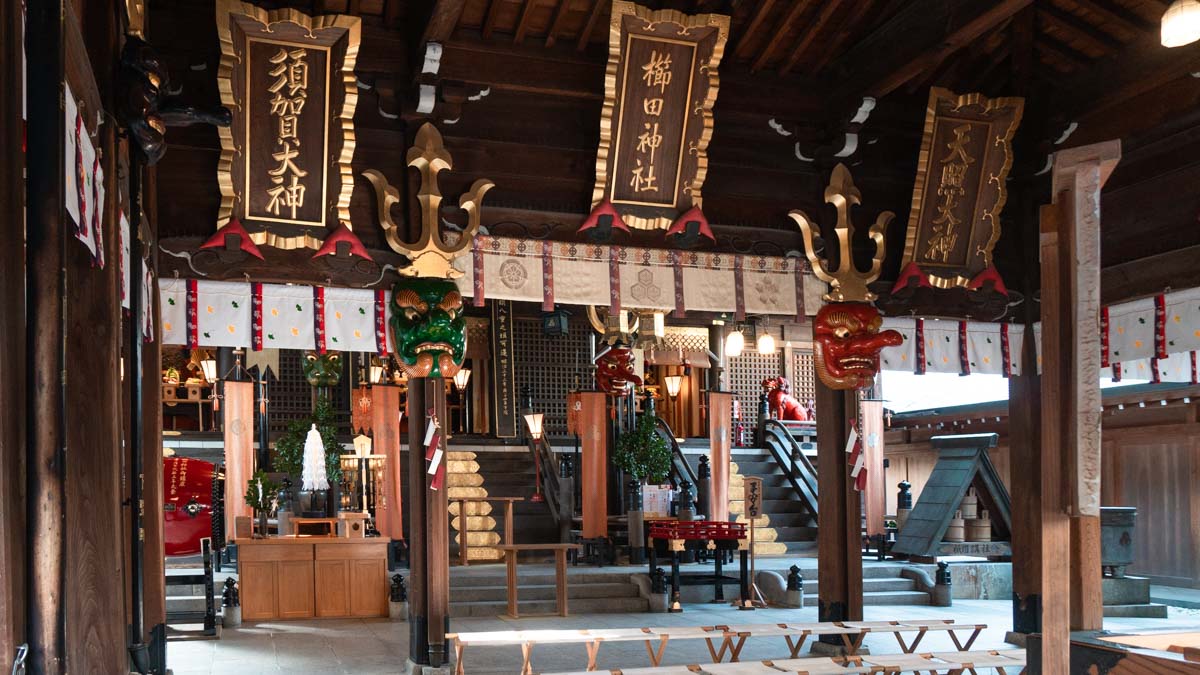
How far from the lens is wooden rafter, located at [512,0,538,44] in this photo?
8562 mm

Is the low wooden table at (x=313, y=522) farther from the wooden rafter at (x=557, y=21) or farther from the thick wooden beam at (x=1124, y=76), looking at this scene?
the thick wooden beam at (x=1124, y=76)

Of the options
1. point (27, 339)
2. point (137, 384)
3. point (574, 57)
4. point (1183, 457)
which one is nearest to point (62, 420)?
point (27, 339)

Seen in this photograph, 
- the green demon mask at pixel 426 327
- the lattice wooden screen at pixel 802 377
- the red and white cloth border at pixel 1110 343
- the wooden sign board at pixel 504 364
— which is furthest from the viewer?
the lattice wooden screen at pixel 802 377

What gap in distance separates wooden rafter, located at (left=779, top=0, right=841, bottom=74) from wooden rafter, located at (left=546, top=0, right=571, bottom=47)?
6.65ft

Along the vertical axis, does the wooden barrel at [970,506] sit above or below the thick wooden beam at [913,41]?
below

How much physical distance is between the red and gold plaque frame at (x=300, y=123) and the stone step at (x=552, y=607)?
5.36 meters

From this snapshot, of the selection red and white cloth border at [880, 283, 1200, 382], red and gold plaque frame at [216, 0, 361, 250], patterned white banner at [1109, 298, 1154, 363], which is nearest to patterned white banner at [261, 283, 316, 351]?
red and gold plaque frame at [216, 0, 361, 250]

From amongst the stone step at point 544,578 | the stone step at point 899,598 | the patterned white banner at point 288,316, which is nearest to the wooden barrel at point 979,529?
the stone step at point 899,598

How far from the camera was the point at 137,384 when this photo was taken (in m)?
6.78

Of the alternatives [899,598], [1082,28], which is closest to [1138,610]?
[899,598]

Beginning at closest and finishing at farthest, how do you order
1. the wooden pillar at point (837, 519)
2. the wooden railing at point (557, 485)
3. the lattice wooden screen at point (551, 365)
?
the wooden pillar at point (837, 519)
the wooden railing at point (557, 485)
the lattice wooden screen at point (551, 365)

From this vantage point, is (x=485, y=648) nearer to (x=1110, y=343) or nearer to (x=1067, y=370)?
(x=1110, y=343)

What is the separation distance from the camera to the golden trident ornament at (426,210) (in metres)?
8.74

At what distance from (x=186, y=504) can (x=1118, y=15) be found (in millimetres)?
11830
